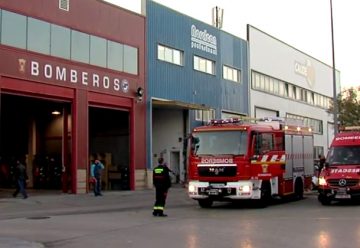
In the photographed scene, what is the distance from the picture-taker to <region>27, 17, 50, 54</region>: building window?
25031 millimetres

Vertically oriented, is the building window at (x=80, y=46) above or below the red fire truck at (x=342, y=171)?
above

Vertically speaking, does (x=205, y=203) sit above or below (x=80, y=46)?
below

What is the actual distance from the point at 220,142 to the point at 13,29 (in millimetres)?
10237

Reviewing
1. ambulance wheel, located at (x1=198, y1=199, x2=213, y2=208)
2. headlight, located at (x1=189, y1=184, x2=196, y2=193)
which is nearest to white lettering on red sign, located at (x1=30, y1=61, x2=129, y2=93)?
headlight, located at (x1=189, y1=184, x2=196, y2=193)

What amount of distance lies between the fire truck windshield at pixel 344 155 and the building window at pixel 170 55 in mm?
14490

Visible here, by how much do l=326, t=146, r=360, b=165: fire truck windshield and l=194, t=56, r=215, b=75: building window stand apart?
16798 millimetres

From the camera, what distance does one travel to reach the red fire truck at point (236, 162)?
63.9ft

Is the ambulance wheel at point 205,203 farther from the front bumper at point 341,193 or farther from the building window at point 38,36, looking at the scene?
the building window at point 38,36

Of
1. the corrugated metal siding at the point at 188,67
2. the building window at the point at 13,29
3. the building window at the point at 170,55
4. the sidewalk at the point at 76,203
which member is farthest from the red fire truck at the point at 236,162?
the building window at the point at 170,55

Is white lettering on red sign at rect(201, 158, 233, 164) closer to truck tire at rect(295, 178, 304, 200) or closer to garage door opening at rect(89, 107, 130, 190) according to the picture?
truck tire at rect(295, 178, 304, 200)

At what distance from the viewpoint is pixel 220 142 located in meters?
19.9

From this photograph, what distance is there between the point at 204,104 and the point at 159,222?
72.6 feet

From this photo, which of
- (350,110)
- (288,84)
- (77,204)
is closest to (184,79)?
(350,110)

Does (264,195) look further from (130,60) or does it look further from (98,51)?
(130,60)
